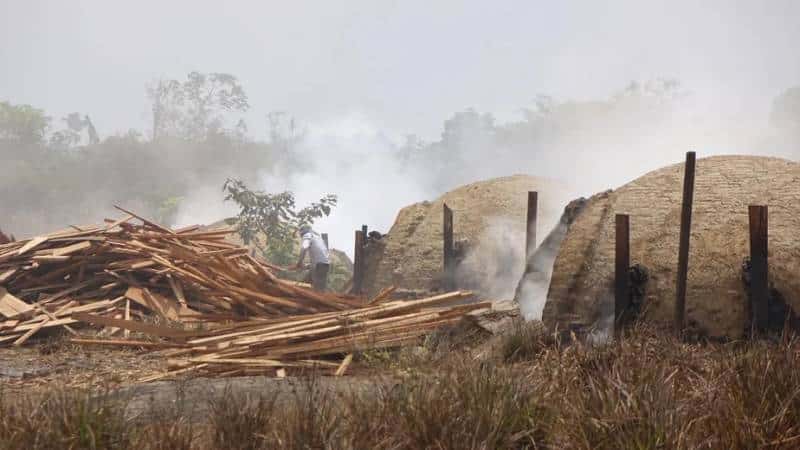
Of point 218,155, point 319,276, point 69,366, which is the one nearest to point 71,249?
point 69,366

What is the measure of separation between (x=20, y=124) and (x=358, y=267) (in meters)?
44.4

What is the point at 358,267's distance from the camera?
16906 mm

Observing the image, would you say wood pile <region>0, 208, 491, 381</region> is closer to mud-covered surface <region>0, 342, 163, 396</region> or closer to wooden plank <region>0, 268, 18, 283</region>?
wooden plank <region>0, 268, 18, 283</region>

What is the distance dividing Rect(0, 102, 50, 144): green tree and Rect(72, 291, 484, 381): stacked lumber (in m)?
49.4

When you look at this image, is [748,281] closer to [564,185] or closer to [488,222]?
[488,222]

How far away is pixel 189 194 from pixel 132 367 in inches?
1553

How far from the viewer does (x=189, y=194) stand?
46.5 meters

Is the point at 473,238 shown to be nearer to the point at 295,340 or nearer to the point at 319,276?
the point at 319,276

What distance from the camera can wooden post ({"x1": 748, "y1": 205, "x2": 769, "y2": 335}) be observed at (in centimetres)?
795

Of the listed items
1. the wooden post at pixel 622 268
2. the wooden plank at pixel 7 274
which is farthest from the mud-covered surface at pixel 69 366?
the wooden post at pixel 622 268

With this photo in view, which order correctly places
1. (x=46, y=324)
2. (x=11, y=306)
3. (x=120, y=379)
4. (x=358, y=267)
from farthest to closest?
1. (x=358, y=267)
2. (x=11, y=306)
3. (x=46, y=324)
4. (x=120, y=379)

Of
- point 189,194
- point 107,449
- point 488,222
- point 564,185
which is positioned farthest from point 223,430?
point 189,194

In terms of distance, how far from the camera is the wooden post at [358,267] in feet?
55.2

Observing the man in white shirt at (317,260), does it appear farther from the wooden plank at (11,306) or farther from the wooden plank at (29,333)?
the wooden plank at (29,333)
